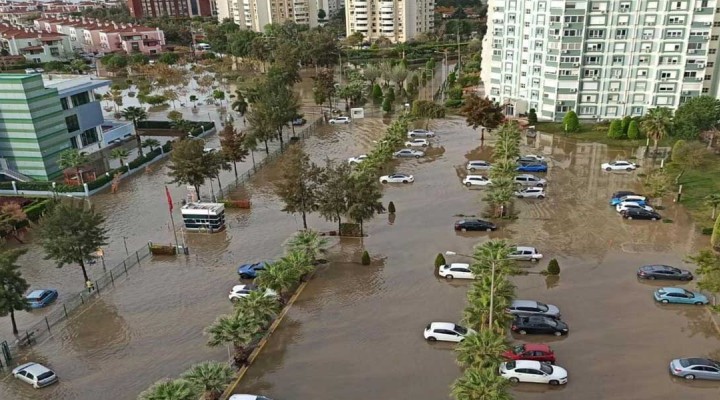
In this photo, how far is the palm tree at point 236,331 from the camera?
26531 mm

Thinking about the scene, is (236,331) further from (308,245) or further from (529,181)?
(529,181)

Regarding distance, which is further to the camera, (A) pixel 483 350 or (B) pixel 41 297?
(B) pixel 41 297

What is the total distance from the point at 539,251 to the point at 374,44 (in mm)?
117856

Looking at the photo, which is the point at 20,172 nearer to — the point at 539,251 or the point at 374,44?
the point at 539,251

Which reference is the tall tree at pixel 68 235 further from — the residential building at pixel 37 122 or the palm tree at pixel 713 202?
the palm tree at pixel 713 202

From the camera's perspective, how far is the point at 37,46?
14612cm

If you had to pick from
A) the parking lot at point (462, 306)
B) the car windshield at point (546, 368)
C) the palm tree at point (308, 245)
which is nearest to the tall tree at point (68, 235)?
the palm tree at point (308, 245)

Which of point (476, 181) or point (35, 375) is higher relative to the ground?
point (476, 181)

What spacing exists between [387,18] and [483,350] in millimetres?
140090

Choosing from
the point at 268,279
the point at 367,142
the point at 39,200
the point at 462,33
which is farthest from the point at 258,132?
the point at 462,33

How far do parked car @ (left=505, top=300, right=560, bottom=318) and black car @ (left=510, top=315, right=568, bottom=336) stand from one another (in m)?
0.63

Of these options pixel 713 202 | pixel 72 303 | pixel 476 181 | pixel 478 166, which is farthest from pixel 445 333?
pixel 478 166

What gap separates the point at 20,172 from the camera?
56906mm

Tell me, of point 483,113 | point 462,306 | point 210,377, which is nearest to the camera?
→ point 210,377
